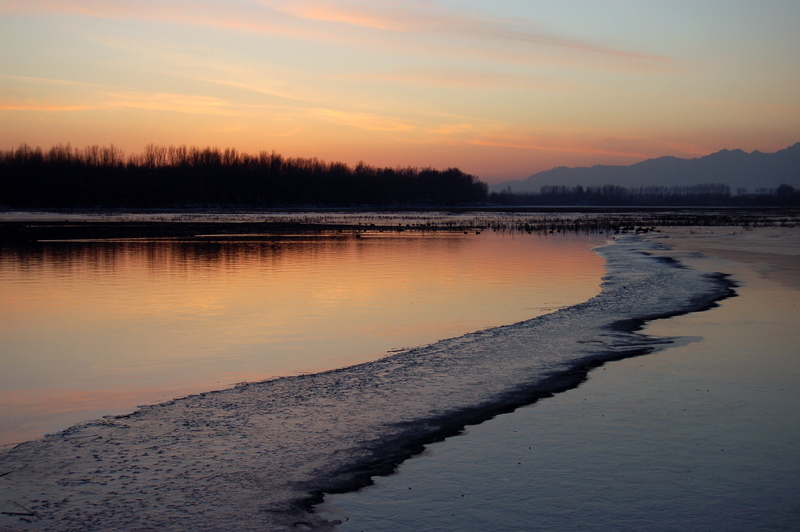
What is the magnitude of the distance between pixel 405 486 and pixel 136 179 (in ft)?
437

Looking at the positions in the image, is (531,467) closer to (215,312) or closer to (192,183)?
(215,312)

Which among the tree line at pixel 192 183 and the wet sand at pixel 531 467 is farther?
the tree line at pixel 192 183

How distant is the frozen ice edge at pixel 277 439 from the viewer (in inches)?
213

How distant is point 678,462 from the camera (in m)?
6.32

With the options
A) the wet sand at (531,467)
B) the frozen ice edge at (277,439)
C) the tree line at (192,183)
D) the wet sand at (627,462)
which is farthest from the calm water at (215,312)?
the tree line at (192,183)

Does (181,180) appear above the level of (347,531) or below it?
above

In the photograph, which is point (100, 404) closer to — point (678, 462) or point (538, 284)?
point (678, 462)

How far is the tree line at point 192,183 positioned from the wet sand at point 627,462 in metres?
124

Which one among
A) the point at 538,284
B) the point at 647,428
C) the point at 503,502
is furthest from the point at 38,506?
the point at 538,284

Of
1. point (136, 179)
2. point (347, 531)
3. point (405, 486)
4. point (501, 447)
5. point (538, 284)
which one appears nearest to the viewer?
point (347, 531)

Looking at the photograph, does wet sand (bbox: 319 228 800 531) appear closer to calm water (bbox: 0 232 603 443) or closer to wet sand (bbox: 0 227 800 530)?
wet sand (bbox: 0 227 800 530)

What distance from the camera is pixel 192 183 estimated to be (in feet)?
446

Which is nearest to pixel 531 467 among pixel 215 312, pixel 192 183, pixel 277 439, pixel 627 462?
pixel 627 462

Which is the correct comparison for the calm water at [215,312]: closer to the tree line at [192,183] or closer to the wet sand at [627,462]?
the wet sand at [627,462]
